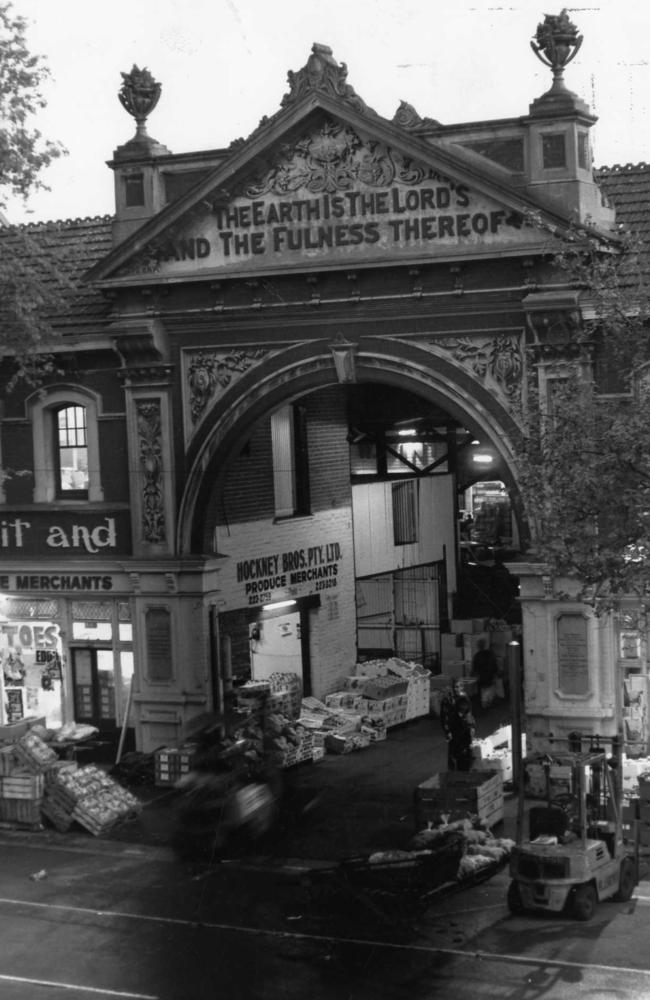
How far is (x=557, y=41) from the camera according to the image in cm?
2475

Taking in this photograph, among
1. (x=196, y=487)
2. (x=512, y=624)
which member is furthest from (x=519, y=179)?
(x=512, y=624)

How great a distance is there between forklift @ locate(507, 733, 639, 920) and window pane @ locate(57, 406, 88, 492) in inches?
495

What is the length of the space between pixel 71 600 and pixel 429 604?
415 inches

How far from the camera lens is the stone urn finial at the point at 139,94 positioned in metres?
28.4

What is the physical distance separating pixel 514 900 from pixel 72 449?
13994 mm

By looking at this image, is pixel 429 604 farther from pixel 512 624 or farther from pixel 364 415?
pixel 364 415

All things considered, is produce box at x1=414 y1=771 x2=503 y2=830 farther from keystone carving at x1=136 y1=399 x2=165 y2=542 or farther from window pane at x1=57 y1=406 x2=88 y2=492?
window pane at x1=57 y1=406 x2=88 y2=492

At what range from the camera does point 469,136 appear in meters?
25.7

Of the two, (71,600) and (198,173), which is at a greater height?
(198,173)

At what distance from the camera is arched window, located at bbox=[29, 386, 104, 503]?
29266mm

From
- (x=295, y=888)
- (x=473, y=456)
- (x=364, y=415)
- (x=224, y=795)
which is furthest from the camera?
(x=473, y=456)

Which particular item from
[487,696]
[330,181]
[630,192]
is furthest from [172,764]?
[630,192]

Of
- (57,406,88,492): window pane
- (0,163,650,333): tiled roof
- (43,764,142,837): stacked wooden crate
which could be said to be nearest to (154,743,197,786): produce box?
(43,764,142,837): stacked wooden crate

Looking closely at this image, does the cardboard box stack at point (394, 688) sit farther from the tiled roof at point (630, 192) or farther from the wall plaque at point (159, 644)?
the tiled roof at point (630, 192)
